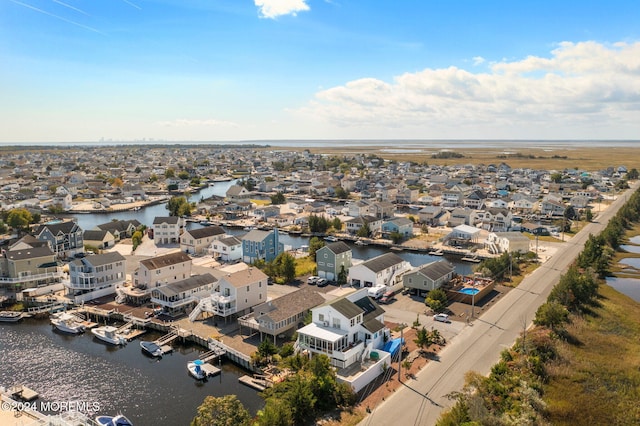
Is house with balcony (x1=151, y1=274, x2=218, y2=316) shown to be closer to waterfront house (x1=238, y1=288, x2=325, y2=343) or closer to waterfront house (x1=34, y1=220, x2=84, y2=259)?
waterfront house (x1=238, y1=288, x2=325, y2=343)

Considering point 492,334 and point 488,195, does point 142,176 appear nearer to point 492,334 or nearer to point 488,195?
point 488,195

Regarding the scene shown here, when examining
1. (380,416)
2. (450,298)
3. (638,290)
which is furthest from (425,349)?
(638,290)

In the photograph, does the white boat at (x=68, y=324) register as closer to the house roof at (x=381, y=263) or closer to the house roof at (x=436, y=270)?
the house roof at (x=381, y=263)

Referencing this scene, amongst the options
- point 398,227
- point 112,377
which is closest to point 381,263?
point 398,227

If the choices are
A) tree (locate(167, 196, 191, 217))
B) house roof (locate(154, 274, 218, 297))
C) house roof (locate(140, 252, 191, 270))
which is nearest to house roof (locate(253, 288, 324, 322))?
house roof (locate(154, 274, 218, 297))

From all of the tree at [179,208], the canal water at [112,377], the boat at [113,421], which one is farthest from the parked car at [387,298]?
the tree at [179,208]

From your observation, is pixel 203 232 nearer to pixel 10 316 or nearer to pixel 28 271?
pixel 28 271
